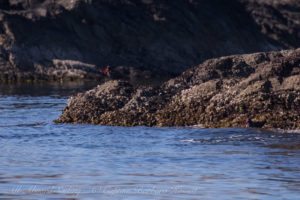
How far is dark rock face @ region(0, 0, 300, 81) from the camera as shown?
2301 inches

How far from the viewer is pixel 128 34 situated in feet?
223

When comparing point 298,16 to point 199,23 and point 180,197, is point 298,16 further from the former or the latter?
point 180,197

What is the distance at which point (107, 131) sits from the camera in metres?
17.7

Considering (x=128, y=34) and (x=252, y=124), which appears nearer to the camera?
(x=252, y=124)

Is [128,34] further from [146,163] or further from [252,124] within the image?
[146,163]

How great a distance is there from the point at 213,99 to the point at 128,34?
50596 millimetres

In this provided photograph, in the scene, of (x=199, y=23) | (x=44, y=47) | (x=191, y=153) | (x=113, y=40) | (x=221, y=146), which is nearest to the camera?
(x=191, y=153)

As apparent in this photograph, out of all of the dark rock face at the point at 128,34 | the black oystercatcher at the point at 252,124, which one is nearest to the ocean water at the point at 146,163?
the black oystercatcher at the point at 252,124

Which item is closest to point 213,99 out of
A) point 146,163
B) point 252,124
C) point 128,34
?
point 252,124

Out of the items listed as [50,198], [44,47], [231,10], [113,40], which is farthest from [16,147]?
[231,10]

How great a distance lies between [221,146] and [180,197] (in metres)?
5.48

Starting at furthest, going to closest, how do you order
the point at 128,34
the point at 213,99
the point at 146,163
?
1. the point at 128,34
2. the point at 213,99
3. the point at 146,163

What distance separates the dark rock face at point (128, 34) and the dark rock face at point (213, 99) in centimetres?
3575

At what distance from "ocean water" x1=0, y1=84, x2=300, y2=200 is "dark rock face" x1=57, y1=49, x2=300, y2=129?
2.61ft
